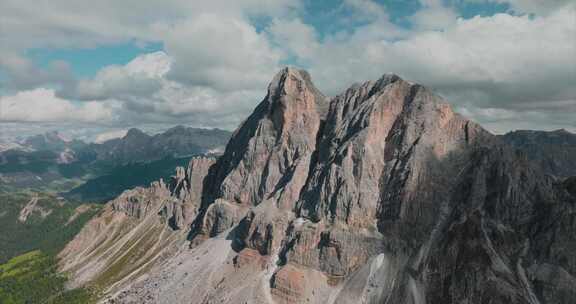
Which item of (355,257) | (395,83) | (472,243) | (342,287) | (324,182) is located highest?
(395,83)

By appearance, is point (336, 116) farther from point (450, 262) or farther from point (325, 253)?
point (450, 262)

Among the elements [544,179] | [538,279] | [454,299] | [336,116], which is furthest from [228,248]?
[544,179]

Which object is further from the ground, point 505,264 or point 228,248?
point 505,264

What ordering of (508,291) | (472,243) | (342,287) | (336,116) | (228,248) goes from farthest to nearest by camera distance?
(336,116), (228,248), (342,287), (472,243), (508,291)

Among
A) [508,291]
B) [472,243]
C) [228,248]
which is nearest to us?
[508,291]

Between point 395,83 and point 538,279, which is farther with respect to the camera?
point 395,83

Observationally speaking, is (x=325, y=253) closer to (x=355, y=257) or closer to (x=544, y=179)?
(x=355, y=257)
